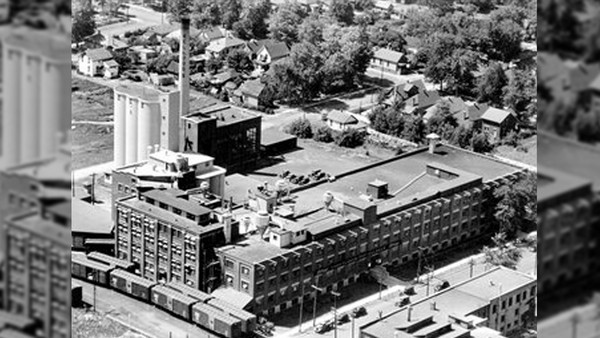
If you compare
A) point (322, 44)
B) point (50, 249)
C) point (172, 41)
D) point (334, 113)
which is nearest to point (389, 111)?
point (334, 113)

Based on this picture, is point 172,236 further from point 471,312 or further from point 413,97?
point 413,97

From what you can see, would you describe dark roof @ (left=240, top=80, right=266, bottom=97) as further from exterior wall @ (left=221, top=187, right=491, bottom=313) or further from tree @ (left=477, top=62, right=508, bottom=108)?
exterior wall @ (left=221, top=187, right=491, bottom=313)

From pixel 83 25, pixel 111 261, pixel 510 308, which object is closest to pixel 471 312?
pixel 510 308

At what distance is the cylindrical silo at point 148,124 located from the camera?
1040 cm

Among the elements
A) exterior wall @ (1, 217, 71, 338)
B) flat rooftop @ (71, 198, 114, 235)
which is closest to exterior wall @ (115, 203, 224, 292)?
flat rooftop @ (71, 198, 114, 235)

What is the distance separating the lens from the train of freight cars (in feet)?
25.8

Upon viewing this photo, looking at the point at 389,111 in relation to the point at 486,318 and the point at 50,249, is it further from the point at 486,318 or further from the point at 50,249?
the point at 50,249

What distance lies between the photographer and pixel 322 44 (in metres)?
15.1

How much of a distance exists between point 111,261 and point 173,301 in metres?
0.88

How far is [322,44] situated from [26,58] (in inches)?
522

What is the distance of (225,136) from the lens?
10789mm

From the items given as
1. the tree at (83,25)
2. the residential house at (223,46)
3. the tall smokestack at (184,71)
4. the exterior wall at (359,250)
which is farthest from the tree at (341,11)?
the exterior wall at (359,250)

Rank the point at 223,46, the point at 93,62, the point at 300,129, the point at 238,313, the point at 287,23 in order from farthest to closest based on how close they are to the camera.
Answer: the point at 287,23 < the point at 223,46 < the point at 93,62 < the point at 300,129 < the point at 238,313

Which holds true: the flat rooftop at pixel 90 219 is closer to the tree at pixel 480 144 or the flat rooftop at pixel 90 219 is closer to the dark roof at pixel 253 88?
the dark roof at pixel 253 88
